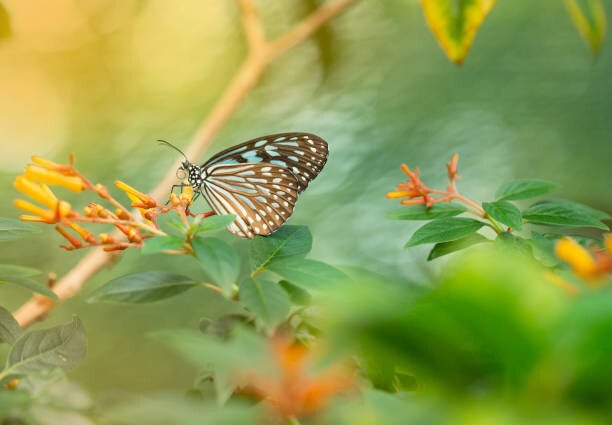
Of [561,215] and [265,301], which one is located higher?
[561,215]

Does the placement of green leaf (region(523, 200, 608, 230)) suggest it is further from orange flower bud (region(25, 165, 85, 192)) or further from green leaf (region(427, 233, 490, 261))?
orange flower bud (region(25, 165, 85, 192))

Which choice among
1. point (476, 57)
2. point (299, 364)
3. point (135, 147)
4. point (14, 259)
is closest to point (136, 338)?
point (14, 259)

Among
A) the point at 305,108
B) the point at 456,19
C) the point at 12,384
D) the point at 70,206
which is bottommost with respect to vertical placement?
the point at 12,384

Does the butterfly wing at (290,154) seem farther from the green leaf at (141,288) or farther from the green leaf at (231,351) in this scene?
the green leaf at (231,351)

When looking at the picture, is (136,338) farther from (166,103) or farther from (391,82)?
(391,82)

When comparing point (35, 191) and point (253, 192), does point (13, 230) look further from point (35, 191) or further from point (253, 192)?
point (253, 192)

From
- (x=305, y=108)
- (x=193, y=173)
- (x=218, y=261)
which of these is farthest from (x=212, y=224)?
(x=305, y=108)

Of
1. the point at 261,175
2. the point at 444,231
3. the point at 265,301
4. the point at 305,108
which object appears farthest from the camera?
the point at 305,108

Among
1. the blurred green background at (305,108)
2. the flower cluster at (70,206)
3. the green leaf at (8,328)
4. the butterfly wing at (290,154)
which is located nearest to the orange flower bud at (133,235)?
the flower cluster at (70,206)

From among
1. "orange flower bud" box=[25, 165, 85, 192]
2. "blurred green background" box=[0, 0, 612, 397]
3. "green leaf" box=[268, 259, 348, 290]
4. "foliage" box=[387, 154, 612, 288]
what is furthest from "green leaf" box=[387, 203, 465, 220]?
"blurred green background" box=[0, 0, 612, 397]
